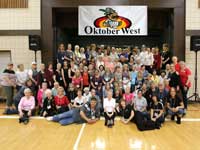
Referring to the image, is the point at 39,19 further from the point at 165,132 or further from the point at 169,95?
the point at 165,132

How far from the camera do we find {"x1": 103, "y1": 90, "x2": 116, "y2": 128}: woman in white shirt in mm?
8797

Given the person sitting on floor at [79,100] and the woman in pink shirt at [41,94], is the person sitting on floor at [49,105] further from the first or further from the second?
the person sitting on floor at [79,100]

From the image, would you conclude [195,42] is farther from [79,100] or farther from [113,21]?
[79,100]

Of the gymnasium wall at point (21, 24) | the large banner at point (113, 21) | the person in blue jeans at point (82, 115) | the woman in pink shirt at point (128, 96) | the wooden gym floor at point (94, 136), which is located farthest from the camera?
the gymnasium wall at point (21, 24)

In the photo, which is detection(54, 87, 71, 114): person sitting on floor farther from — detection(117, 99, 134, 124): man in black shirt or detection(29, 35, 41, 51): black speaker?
detection(29, 35, 41, 51): black speaker

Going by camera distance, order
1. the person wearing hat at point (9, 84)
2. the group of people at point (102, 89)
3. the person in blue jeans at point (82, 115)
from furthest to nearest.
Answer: the person wearing hat at point (9, 84), the group of people at point (102, 89), the person in blue jeans at point (82, 115)

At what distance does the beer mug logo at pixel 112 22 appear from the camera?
1249cm

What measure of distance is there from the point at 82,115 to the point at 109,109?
83 cm

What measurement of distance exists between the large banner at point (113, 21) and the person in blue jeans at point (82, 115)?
439 centimetres

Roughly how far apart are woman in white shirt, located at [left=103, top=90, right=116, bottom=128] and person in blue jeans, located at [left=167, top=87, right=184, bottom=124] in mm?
1678

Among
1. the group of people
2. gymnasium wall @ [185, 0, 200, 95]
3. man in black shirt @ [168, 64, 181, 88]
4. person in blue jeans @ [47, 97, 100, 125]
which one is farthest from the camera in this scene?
gymnasium wall @ [185, 0, 200, 95]

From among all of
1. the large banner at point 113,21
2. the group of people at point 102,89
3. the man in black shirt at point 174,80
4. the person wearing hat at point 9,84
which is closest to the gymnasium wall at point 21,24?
the large banner at point 113,21

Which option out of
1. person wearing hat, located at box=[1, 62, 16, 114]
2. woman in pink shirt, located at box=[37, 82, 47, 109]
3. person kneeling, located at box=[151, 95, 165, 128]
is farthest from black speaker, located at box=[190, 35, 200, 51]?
person wearing hat, located at box=[1, 62, 16, 114]

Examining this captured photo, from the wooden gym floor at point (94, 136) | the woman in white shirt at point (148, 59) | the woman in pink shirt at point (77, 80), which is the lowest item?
the wooden gym floor at point (94, 136)
